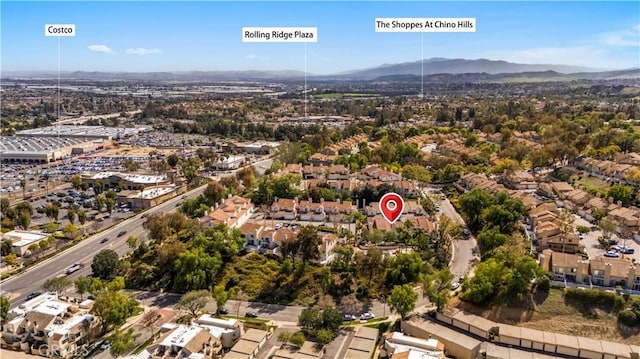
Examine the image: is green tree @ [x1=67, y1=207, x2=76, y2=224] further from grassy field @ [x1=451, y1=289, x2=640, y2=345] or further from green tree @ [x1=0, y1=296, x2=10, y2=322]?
grassy field @ [x1=451, y1=289, x2=640, y2=345]

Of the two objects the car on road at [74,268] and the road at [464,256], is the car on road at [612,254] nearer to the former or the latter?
the road at [464,256]

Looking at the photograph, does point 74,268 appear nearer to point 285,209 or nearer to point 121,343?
point 121,343

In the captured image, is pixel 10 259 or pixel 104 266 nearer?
pixel 104 266

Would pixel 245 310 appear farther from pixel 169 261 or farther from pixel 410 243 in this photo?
pixel 410 243

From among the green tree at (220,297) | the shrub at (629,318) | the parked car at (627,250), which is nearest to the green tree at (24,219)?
the green tree at (220,297)

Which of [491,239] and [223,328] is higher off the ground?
[491,239]

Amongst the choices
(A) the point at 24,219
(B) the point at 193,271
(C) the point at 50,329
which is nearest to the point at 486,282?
(B) the point at 193,271
